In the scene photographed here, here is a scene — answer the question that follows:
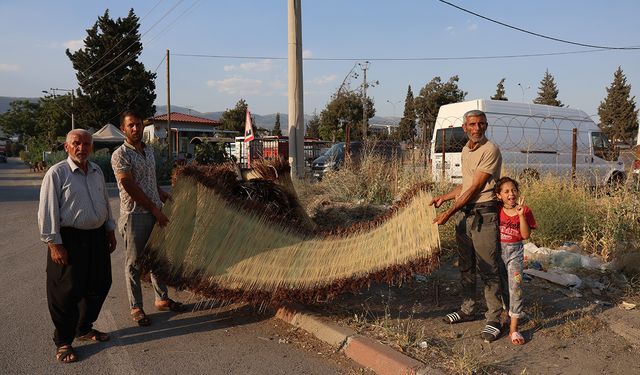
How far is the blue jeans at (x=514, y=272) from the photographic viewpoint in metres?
3.85

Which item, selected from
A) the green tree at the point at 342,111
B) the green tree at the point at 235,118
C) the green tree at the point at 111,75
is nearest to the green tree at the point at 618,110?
the green tree at the point at 342,111

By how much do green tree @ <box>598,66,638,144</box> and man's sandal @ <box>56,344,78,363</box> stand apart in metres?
52.1

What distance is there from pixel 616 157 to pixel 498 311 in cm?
1159

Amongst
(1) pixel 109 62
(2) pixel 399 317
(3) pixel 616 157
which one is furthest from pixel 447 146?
(1) pixel 109 62

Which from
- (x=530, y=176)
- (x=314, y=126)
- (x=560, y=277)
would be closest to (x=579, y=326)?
(x=560, y=277)

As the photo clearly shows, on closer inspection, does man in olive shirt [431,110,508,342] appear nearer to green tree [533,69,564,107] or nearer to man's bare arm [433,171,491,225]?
man's bare arm [433,171,491,225]

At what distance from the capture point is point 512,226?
389 cm

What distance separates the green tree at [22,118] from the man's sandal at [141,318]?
7908 centimetres

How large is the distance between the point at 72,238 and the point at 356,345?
2.41 meters

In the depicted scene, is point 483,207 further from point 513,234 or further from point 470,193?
point 513,234

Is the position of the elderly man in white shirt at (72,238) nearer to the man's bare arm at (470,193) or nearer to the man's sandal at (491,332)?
the man's bare arm at (470,193)

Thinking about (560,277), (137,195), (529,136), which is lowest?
(560,277)

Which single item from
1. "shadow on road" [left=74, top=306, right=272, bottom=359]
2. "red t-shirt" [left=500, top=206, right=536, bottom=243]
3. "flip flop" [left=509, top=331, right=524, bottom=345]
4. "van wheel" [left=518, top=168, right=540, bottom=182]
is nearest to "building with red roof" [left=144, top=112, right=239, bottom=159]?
"van wheel" [left=518, top=168, right=540, bottom=182]

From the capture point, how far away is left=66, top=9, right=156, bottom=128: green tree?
38.8m
